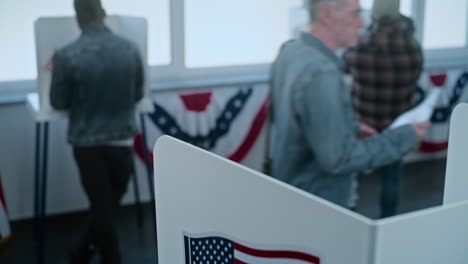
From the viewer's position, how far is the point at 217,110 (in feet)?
13.9

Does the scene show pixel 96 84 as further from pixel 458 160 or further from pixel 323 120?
pixel 458 160

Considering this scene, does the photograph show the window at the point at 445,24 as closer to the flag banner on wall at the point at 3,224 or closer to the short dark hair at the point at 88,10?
the short dark hair at the point at 88,10

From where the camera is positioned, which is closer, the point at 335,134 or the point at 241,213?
the point at 241,213

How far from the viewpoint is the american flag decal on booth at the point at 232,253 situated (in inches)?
34.8

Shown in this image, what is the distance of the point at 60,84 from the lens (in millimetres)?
2721

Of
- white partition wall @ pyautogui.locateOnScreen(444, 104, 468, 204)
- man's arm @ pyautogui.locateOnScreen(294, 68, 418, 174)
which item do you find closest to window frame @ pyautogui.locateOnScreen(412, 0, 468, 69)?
man's arm @ pyautogui.locateOnScreen(294, 68, 418, 174)

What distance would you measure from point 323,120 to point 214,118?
2436 mm

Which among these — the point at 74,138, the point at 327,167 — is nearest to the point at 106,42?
the point at 74,138

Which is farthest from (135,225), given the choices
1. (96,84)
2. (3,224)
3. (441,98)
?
(441,98)

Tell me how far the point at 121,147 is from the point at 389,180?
1.44 metres

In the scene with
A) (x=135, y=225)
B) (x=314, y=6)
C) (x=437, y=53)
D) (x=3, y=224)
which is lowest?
(x=135, y=225)

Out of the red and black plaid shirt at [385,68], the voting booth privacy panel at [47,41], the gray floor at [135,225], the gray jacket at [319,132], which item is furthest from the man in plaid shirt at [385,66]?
the voting booth privacy panel at [47,41]

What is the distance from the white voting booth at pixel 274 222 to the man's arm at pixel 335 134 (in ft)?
2.09

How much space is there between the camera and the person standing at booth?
8.91ft
